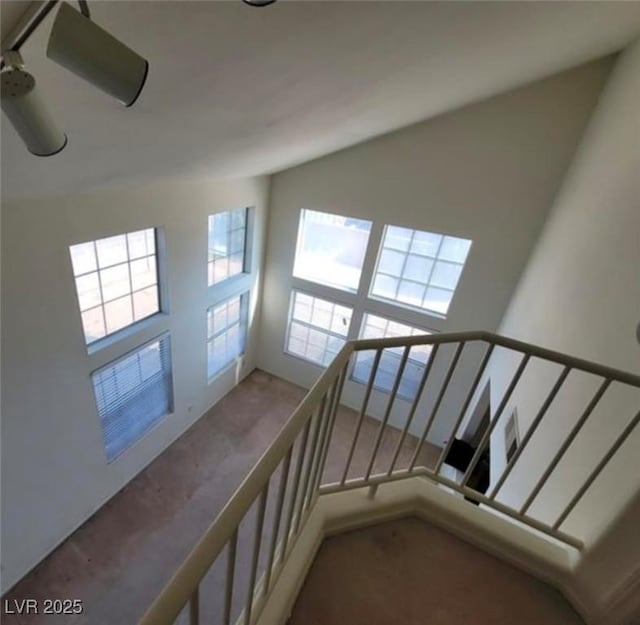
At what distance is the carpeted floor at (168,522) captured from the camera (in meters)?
2.99

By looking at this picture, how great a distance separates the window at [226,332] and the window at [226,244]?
406 mm

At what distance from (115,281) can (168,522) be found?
2.52 metres

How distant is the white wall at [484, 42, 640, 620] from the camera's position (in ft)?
4.09

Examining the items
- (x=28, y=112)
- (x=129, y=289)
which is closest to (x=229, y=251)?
(x=129, y=289)

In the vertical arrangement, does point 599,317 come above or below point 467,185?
below

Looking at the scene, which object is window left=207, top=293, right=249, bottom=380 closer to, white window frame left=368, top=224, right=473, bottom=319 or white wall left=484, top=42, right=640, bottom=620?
white window frame left=368, top=224, right=473, bottom=319

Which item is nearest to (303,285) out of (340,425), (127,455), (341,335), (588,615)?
(341,335)

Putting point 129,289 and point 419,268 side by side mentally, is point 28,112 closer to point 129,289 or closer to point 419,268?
point 129,289

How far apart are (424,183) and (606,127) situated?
1824mm

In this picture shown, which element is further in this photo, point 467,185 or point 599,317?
point 467,185

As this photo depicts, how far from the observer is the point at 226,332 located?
509 centimetres

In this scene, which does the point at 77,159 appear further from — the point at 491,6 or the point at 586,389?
the point at 586,389

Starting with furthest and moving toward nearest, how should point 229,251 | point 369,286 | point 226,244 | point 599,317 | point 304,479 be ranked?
point 369,286 < point 229,251 < point 226,244 < point 599,317 < point 304,479

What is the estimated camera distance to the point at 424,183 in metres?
4.12
